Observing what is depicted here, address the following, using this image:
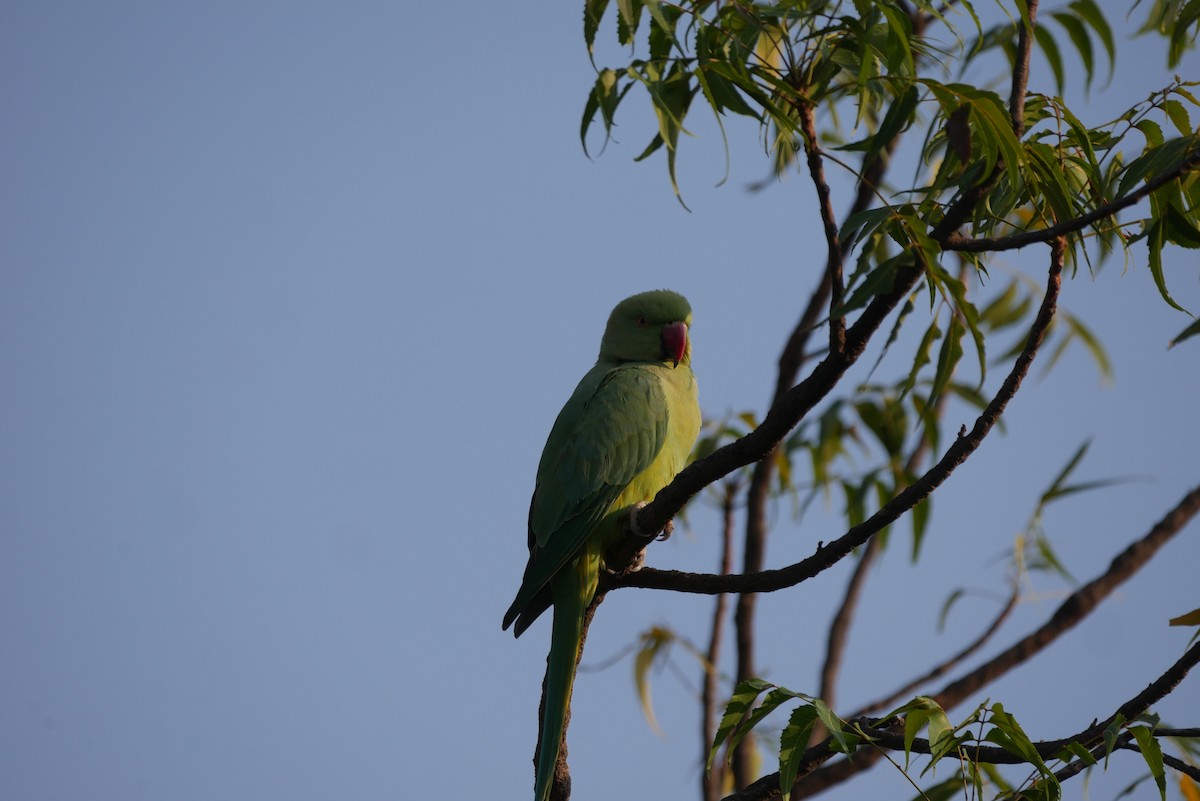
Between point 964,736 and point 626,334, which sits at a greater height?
point 626,334

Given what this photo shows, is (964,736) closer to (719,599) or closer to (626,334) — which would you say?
(626,334)

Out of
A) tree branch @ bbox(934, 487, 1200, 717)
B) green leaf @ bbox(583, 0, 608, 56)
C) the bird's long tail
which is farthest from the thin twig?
tree branch @ bbox(934, 487, 1200, 717)

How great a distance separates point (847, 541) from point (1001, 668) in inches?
80.8

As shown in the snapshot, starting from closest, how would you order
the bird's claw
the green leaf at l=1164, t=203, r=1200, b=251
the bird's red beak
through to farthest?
the green leaf at l=1164, t=203, r=1200, b=251 < the bird's claw < the bird's red beak

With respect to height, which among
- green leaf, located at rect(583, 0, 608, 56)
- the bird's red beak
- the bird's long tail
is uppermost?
the bird's red beak

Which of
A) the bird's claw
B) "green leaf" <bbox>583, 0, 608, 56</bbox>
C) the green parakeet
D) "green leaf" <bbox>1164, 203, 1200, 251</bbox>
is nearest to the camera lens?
"green leaf" <bbox>1164, 203, 1200, 251</bbox>

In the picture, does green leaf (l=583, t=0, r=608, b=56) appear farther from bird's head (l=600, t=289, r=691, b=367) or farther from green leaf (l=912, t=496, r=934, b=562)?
green leaf (l=912, t=496, r=934, b=562)

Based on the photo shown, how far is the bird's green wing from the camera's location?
2.59 metres

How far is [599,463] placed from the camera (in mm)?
2719

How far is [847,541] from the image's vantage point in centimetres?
179

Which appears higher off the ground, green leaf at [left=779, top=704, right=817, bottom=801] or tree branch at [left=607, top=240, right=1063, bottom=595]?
tree branch at [left=607, top=240, right=1063, bottom=595]

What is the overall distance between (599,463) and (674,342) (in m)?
0.58

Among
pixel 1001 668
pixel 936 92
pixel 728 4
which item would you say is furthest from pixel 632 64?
pixel 1001 668

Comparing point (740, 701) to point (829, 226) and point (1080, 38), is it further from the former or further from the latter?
point (1080, 38)
